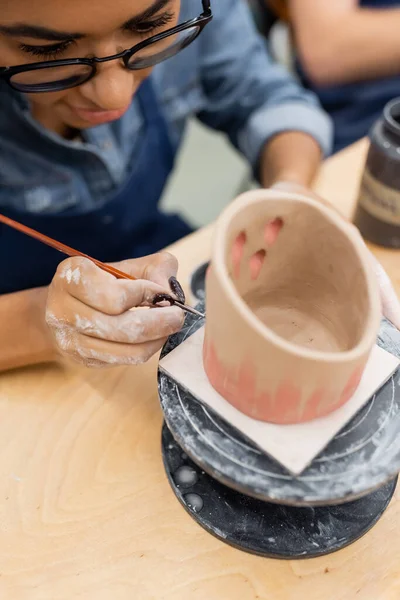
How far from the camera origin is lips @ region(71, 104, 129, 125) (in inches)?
33.6

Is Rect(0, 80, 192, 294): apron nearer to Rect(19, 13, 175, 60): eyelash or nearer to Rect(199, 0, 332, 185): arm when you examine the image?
Rect(199, 0, 332, 185): arm

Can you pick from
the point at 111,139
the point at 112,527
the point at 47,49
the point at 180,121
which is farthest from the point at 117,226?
the point at 112,527

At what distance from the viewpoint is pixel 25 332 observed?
826 millimetres

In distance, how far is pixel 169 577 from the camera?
0.65 metres

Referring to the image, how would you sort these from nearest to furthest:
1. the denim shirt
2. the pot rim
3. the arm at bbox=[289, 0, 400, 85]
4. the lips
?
the pot rim → the lips → the denim shirt → the arm at bbox=[289, 0, 400, 85]

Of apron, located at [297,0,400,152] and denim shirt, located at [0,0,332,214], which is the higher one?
denim shirt, located at [0,0,332,214]

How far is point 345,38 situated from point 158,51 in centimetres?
82

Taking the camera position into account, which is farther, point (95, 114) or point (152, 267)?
point (95, 114)

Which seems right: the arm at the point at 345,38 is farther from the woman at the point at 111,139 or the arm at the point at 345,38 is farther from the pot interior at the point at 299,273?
the pot interior at the point at 299,273

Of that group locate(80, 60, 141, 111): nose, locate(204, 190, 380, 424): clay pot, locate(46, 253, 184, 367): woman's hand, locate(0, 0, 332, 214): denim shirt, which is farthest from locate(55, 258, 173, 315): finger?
locate(0, 0, 332, 214): denim shirt

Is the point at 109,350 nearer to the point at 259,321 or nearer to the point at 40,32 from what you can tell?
the point at 259,321

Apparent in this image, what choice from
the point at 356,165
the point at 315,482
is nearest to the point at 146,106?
the point at 356,165

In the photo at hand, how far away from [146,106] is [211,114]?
0.23 metres

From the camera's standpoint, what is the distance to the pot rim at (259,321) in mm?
513
